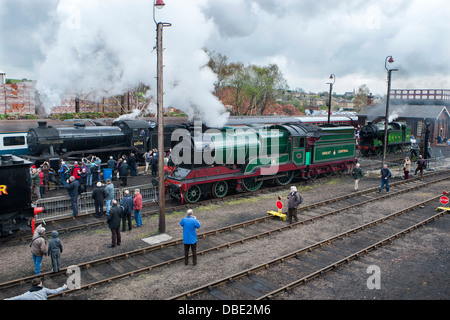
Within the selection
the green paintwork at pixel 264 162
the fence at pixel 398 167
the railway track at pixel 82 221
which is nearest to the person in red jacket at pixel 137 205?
the railway track at pixel 82 221

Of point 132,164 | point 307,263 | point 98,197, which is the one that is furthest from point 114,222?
point 132,164

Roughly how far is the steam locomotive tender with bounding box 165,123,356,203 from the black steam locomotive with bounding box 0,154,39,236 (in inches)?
200

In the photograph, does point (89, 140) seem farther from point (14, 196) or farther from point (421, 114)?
point (421, 114)

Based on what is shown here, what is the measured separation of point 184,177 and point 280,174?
567 cm

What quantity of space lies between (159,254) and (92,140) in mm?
11478

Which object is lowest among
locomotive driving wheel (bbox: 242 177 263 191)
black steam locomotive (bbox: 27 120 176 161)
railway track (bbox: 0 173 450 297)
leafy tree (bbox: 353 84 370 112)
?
railway track (bbox: 0 173 450 297)

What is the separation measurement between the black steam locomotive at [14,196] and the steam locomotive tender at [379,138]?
24469 millimetres

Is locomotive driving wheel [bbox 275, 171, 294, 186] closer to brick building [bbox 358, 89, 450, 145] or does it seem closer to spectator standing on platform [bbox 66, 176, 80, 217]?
spectator standing on platform [bbox 66, 176, 80, 217]

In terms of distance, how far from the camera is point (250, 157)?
15469mm

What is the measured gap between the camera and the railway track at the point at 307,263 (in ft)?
24.7

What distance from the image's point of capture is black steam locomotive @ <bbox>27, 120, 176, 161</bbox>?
17.3m

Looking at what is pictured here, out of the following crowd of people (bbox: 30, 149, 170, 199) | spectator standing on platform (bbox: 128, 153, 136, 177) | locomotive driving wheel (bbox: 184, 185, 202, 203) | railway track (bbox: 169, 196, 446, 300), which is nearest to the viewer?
railway track (bbox: 169, 196, 446, 300)

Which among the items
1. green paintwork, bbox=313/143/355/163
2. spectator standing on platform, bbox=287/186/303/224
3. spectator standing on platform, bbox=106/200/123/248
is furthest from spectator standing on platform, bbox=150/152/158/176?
spectator standing on platform, bbox=287/186/303/224

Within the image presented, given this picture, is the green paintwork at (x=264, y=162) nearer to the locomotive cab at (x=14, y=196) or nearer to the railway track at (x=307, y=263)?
the railway track at (x=307, y=263)
